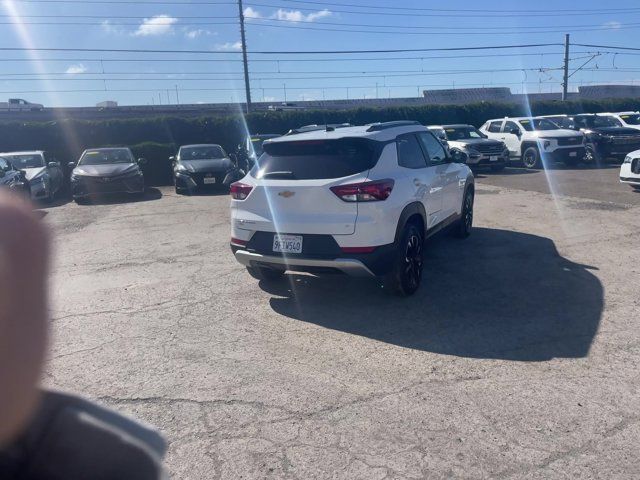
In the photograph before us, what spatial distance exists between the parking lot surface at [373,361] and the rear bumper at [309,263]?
447mm

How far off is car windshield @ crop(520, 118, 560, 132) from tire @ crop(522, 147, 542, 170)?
1101mm

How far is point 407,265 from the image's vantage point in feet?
20.4

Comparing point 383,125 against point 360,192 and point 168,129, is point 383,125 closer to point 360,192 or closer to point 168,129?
point 360,192

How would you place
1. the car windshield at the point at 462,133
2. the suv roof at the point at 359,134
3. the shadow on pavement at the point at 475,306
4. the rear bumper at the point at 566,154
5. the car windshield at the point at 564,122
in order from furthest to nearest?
the car windshield at the point at 564,122 < the car windshield at the point at 462,133 < the rear bumper at the point at 566,154 < the suv roof at the point at 359,134 < the shadow on pavement at the point at 475,306

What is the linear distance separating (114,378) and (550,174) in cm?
1669

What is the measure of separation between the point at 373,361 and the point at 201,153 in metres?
14.1

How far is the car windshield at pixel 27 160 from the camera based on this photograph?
16669 millimetres

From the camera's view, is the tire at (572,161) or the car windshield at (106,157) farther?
the tire at (572,161)

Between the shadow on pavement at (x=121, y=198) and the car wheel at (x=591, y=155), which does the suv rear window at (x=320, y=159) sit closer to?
the shadow on pavement at (x=121, y=198)

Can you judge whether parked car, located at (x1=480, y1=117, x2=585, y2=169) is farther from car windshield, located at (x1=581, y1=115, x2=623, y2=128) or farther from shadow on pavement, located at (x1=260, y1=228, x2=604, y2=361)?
shadow on pavement, located at (x1=260, y1=228, x2=604, y2=361)

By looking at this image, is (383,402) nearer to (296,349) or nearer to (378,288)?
(296,349)

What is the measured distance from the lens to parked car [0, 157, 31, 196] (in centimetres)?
1317

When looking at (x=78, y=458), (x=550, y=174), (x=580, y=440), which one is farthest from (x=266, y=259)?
(x=550, y=174)

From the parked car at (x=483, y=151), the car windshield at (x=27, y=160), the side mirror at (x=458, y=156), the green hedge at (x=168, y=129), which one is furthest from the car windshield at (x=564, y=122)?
the car windshield at (x=27, y=160)
